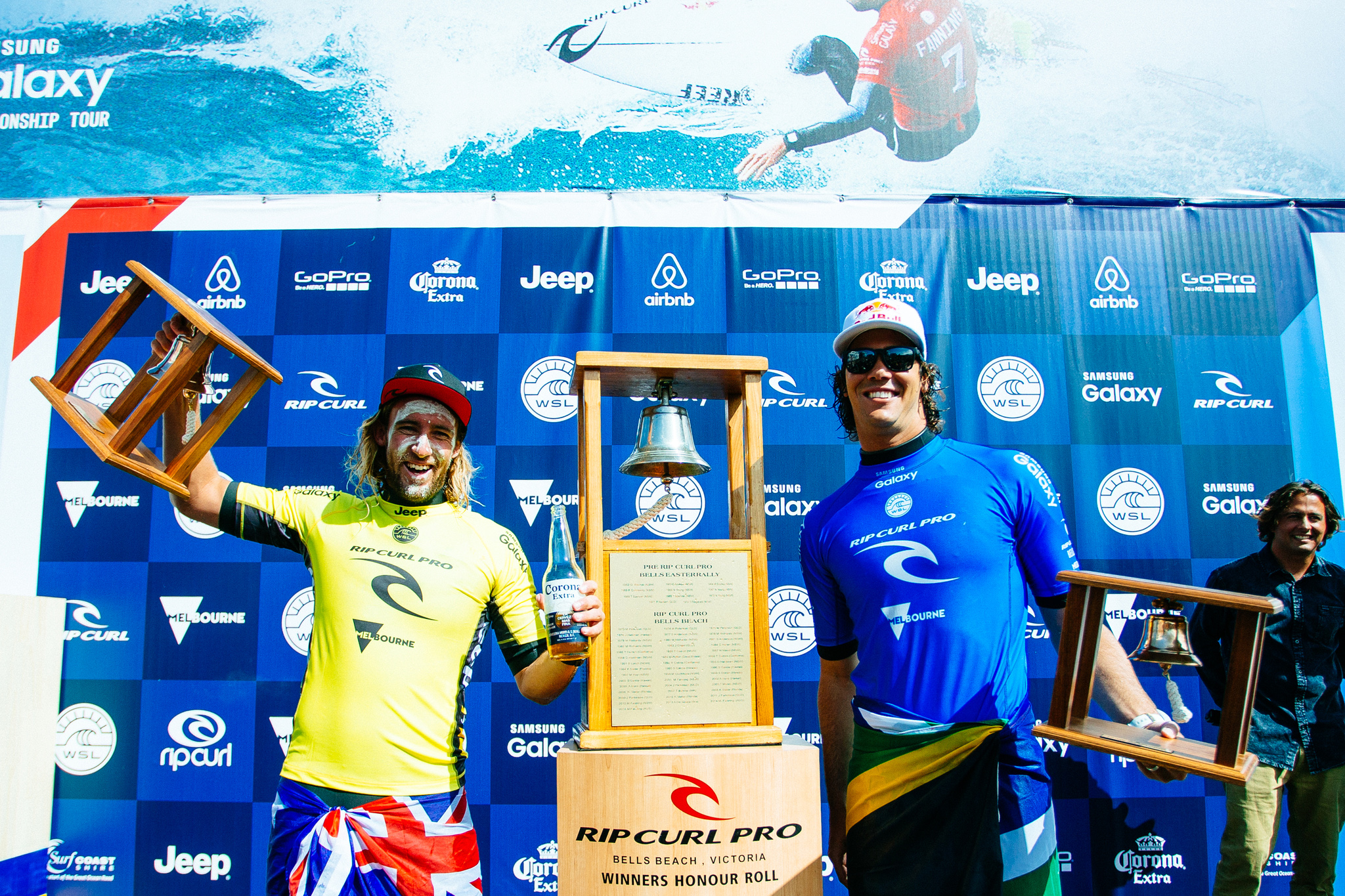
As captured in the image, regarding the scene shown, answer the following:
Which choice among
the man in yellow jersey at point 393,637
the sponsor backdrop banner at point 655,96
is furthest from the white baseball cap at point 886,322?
the sponsor backdrop banner at point 655,96

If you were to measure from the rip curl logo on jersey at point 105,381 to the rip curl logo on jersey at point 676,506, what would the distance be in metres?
2.36

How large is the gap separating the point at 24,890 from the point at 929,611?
11.9 feet

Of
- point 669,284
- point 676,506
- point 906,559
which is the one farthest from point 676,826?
point 669,284

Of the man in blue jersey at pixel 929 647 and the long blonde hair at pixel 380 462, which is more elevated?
the long blonde hair at pixel 380 462

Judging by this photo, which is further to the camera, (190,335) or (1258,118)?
(1258,118)

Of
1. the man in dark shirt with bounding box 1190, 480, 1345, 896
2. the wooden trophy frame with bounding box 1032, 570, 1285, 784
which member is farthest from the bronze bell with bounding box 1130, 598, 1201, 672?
the man in dark shirt with bounding box 1190, 480, 1345, 896

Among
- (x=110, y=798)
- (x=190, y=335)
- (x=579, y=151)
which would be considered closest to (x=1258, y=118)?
(x=579, y=151)

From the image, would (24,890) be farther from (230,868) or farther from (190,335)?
(190,335)

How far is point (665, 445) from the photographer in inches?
78.6

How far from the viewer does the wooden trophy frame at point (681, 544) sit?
1.85 m

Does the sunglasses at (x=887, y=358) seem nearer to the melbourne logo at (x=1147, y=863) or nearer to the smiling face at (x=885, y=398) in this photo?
the smiling face at (x=885, y=398)

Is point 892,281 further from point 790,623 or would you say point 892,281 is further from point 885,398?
point 885,398

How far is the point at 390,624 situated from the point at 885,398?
4.25ft

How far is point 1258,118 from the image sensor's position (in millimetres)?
3975
